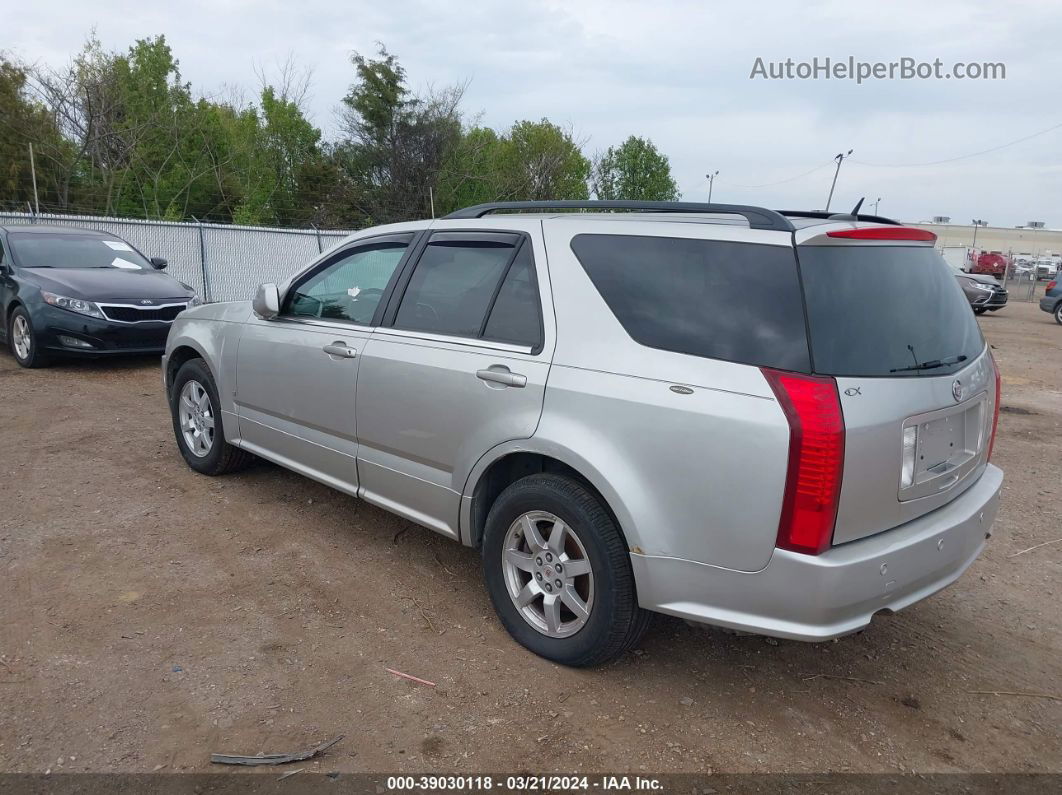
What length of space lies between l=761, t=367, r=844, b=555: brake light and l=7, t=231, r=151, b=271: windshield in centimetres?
923

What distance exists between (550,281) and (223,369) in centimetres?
264

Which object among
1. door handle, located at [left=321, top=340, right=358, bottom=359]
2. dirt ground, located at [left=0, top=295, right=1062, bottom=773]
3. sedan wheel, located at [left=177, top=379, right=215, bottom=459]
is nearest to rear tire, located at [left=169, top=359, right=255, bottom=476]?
sedan wheel, located at [left=177, top=379, right=215, bottom=459]

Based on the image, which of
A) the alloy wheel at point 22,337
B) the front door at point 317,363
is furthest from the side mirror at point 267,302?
the alloy wheel at point 22,337

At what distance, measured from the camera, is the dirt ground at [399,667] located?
271cm

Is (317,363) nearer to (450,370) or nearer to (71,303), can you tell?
(450,370)

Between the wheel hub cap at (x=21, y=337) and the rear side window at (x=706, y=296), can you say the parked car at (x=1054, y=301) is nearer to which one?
the rear side window at (x=706, y=296)

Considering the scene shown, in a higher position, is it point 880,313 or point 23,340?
point 880,313

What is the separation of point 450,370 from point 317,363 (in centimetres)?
107

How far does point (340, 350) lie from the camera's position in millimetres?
4020

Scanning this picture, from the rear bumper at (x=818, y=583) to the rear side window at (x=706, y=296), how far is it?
659 millimetres

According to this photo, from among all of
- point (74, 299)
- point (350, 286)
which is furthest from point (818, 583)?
point (74, 299)

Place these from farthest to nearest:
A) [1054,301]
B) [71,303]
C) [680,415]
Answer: [1054,301]
[71,303]
[680,415]

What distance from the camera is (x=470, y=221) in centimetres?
380

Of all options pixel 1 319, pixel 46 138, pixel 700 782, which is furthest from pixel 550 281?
pixel 46 138
